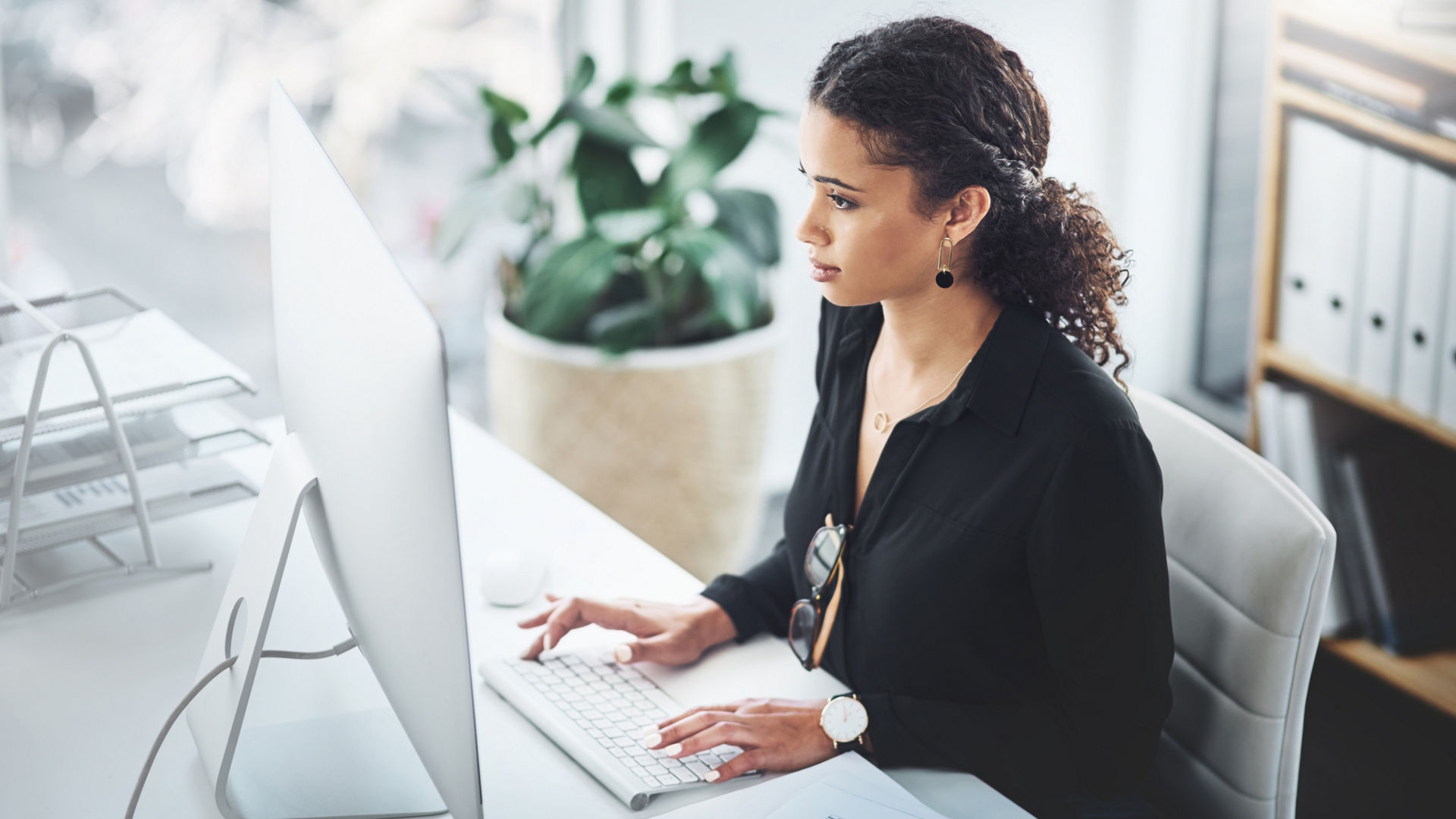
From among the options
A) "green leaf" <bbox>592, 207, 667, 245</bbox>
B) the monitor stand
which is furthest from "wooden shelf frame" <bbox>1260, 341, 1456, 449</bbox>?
the monitor stand

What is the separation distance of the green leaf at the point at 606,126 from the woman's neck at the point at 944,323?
1.11 meters

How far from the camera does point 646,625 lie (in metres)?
1.22

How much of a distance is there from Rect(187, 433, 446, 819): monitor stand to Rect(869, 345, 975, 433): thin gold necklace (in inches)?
20.2

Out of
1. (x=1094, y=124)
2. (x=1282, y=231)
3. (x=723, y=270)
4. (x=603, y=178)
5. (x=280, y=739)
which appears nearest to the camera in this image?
(x=280, y=739)

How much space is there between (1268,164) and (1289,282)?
221mm

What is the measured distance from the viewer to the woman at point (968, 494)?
3.51 feet

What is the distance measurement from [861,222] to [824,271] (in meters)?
0.06

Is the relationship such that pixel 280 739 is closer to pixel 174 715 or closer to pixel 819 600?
pixel 174 715

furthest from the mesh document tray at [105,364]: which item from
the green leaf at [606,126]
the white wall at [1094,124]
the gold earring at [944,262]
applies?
the white wall at [1094,124]

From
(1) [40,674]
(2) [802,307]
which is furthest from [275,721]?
(2) [802,307]

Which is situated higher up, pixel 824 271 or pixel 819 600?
pixel 824 271

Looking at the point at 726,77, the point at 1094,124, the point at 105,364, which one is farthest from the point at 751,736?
the point at 1094,124

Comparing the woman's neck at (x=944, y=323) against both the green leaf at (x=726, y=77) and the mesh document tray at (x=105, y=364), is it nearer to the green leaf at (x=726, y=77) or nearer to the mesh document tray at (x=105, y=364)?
the mesh document tray at (x=105, y=364)

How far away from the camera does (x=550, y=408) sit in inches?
91.7
